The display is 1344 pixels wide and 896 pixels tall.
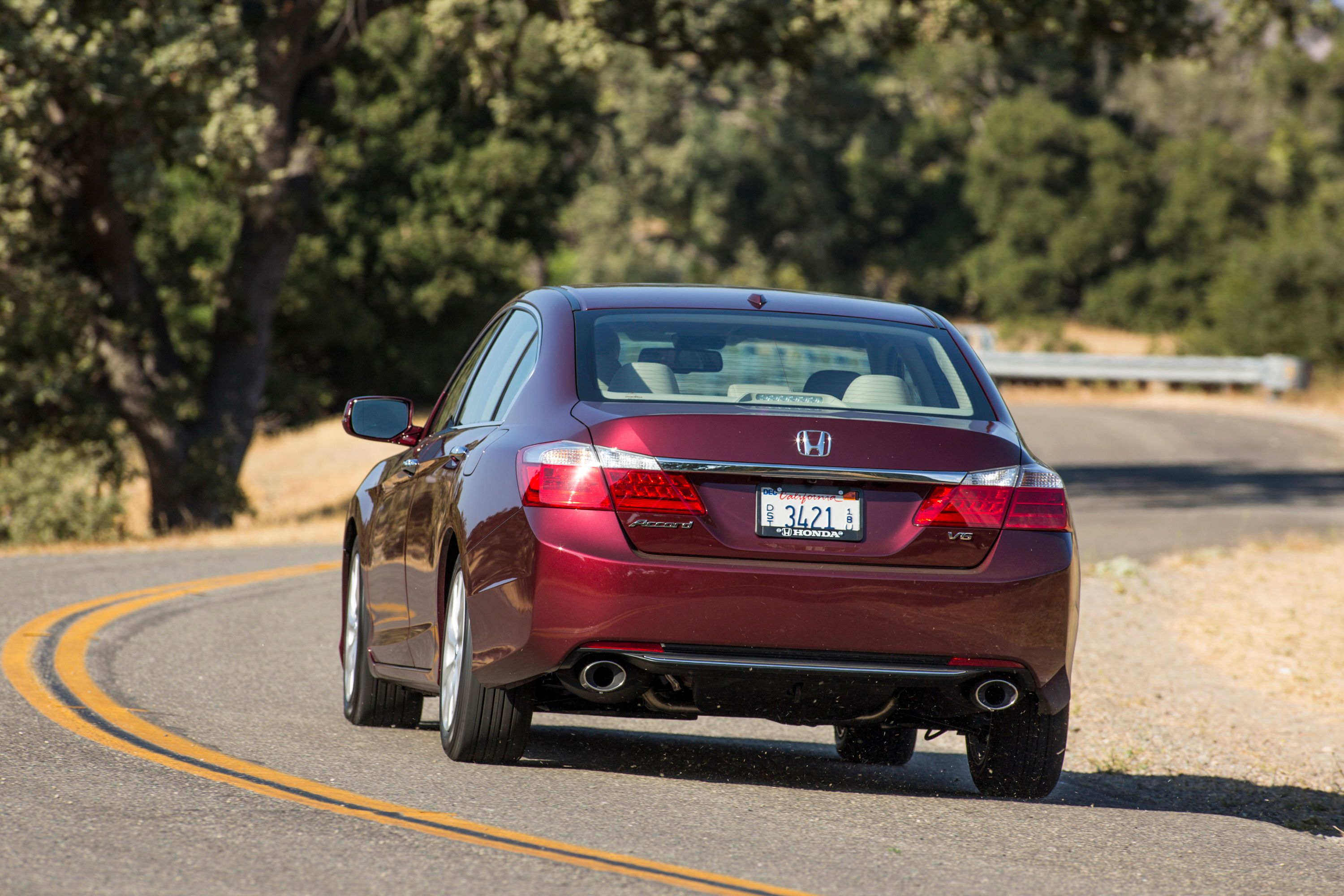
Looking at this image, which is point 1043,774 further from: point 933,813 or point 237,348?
point 237,348

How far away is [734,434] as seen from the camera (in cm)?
569

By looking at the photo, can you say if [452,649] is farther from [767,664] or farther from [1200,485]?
[1200,485]

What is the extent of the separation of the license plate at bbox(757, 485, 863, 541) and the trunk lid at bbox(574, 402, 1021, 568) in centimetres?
2

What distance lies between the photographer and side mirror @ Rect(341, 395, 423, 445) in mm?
7312

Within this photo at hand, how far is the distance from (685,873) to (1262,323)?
41.8 meters

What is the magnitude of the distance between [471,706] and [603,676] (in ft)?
2.00

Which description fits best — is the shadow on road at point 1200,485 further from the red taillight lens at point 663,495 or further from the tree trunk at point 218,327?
the red taillight lens at point 663,495

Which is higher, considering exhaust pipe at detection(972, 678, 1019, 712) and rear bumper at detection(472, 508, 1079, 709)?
rear bumper at detection(472, 508, 1079, 709)

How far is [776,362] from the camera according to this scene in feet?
21.5

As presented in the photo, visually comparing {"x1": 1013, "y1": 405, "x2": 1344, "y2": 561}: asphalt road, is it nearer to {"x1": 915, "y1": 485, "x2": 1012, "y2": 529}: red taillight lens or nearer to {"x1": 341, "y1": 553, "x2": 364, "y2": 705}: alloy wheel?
{"x1": 341, "y1": 553, "x2": 364, "y2": 705}: alloy wheel

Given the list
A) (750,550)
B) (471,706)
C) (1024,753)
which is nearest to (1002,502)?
(750,550)

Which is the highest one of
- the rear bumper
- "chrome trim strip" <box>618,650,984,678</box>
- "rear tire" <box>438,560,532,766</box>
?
the rear bumper

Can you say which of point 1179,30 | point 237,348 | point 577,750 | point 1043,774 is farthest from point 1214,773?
point 237,348

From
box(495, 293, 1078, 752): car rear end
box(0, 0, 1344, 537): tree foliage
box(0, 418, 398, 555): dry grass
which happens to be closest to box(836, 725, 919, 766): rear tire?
box(495, 293, 1078, 752): car rear end
